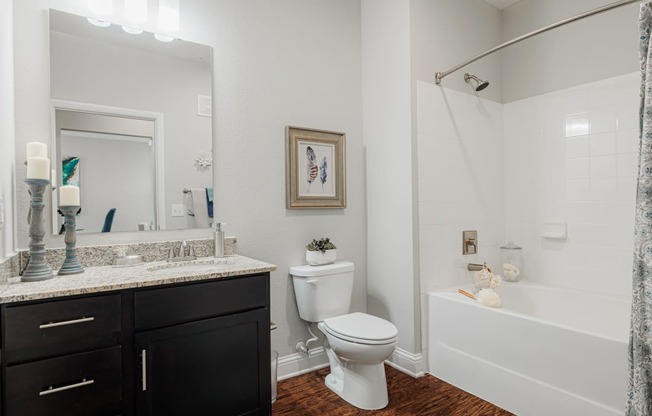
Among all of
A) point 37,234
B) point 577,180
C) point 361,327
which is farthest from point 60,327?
point 577,180

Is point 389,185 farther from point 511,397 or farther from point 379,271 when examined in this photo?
point 511,397

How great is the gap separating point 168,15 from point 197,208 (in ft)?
3.42

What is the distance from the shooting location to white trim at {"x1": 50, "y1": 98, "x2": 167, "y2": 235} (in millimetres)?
1709

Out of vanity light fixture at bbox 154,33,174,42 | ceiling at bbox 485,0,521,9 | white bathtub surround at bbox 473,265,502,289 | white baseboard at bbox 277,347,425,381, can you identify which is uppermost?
ceiling at bbox 485,0,521,9

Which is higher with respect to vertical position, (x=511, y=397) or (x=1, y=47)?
(x=1, y=47)

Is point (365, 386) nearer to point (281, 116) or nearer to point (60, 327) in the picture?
point (60, 327)

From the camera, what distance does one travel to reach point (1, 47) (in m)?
1.42

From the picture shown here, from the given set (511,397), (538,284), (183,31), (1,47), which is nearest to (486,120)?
(538,284)

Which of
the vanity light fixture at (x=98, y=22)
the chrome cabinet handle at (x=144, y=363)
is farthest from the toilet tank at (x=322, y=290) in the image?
the vanity light fixture at (x=98, y=22)

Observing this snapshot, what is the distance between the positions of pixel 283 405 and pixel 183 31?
7.05 feet

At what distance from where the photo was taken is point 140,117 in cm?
190

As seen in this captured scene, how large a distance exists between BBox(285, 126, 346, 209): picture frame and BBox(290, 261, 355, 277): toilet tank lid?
0.40 metres

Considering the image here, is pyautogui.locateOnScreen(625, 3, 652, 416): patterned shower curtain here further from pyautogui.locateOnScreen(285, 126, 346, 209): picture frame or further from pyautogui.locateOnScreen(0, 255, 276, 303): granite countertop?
pyautogui.locateOnScreen(285, 126, 346, 209): picture frame

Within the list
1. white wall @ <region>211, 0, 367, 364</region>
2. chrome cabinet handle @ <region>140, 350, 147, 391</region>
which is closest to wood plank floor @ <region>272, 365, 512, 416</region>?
white wall @ <region>211, 0, 367, 364</region>
